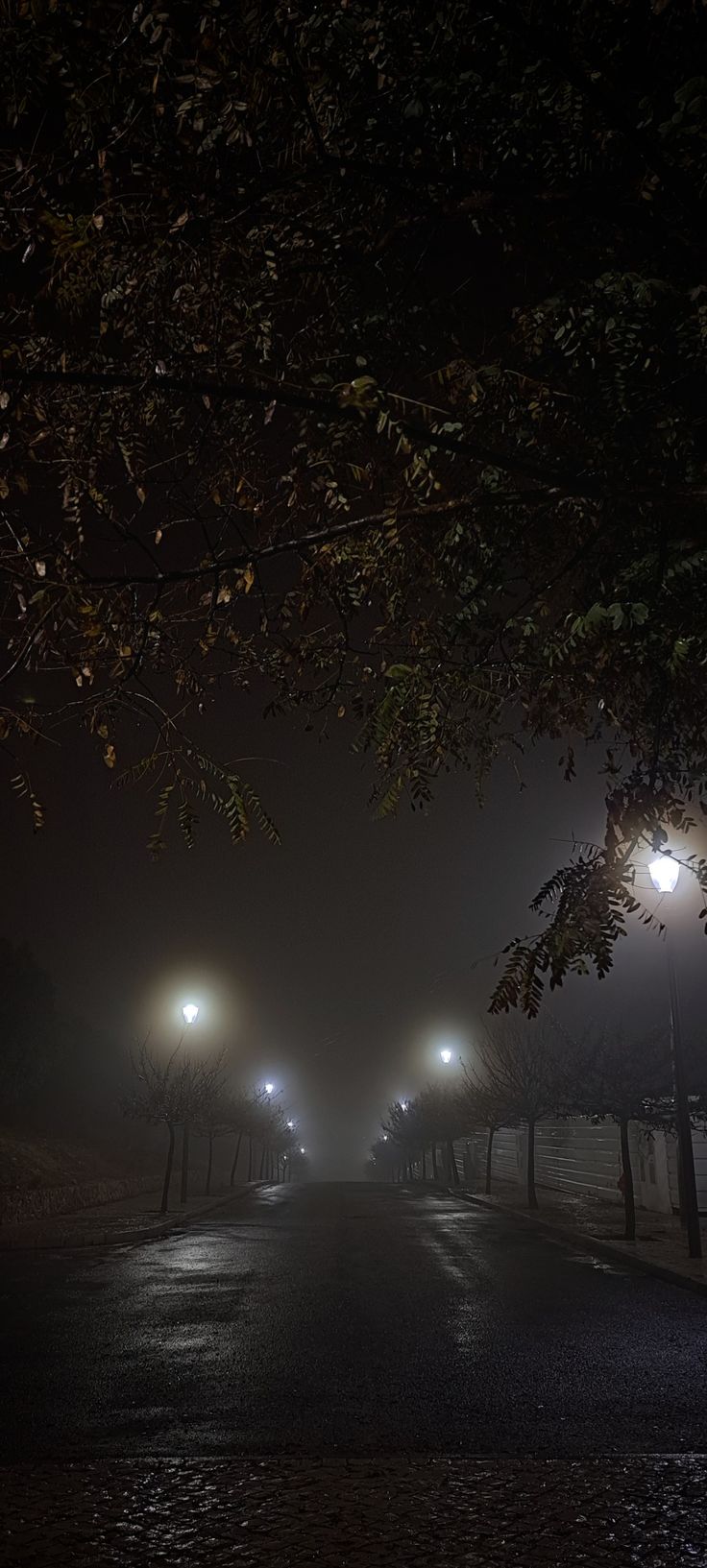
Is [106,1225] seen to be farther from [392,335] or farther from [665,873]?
[392,335]

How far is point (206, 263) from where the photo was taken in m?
4.23

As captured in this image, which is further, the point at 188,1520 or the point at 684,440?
the point at 188,1520

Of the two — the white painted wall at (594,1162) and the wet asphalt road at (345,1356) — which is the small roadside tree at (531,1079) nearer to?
the white painted wall at (594,1162)

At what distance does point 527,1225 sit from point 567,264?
24173 mm

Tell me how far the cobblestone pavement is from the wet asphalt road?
0.47 metres

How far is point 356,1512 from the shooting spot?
17.5ft

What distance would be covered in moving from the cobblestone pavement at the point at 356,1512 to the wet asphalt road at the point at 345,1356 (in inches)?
18.4

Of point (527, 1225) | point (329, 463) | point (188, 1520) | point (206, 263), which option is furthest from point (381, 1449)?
point (527, 1225)

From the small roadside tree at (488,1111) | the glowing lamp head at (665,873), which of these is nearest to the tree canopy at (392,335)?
the glowing lamp head at (665,873)

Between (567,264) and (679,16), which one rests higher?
(679,16)

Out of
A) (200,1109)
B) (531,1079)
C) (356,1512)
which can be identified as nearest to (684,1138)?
(531,1079)

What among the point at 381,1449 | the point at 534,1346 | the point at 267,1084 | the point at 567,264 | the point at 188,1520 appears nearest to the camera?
the point at 567,264

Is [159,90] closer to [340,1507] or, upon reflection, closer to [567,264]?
[567,264]

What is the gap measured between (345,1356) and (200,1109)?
27119 mm
